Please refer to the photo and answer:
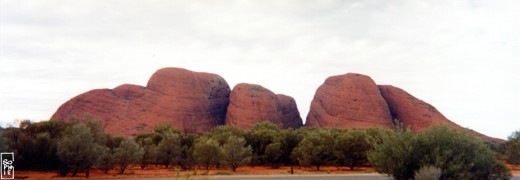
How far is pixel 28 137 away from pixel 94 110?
43.9 meters

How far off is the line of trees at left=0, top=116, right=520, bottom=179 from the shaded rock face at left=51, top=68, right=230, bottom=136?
2493cm

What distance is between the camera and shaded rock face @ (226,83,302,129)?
79688 millimetres

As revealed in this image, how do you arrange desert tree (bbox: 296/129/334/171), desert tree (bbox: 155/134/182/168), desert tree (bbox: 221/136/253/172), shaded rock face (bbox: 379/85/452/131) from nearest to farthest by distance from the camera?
desert tree (bbox: 221/136/253/172), desert tree (bbox: 296/129/334/171), desert tree (bbox: 155/134/182/168), shaded rock face (bbox: 379/85/452/131)

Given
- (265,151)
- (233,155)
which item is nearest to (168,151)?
(233,155)

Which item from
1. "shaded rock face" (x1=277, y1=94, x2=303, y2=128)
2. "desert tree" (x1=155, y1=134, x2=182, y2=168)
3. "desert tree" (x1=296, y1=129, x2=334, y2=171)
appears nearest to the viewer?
"desert tree" (x1=296, y1=129, x2=334, y2=171)

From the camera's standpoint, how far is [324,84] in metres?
88.1

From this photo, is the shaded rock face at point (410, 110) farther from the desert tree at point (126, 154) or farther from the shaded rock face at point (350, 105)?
the desert tree at point (126, 154)

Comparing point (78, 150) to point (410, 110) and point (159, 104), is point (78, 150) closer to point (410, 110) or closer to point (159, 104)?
point (159, 104)

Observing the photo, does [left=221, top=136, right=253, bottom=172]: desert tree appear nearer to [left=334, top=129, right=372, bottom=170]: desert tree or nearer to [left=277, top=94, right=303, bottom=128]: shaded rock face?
[left=334, top=129, right=372, bottom=170]: desert tree

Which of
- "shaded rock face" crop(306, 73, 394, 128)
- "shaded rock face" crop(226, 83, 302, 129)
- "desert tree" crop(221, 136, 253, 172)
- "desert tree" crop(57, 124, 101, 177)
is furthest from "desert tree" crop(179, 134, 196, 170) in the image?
"shaded rock face" crop(306, 73, 394, 128)

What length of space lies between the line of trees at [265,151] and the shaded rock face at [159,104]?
2493cm

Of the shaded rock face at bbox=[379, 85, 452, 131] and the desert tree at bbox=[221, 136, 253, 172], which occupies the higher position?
the shaded rock face at bbox=[379, 85, 452, 131]

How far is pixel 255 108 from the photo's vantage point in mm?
80500

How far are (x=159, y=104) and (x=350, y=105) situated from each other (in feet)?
124
